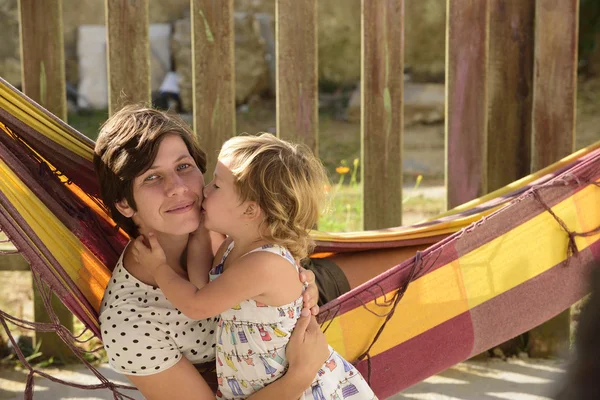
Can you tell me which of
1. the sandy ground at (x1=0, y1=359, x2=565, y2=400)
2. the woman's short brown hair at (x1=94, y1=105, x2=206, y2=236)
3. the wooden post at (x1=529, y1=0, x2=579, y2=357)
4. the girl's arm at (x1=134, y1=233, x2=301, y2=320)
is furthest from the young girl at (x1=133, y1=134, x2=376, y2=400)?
the wooden post at (x1=529, y1=0, x2=579, y2=357)

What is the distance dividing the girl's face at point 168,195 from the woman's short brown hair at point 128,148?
2cm

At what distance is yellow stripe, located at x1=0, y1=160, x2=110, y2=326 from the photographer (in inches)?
71.3

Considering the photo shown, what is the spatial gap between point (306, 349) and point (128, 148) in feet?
1.88

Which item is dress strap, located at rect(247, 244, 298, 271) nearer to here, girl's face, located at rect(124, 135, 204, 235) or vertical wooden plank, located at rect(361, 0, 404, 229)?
girl's face, located at rect(124, 135, 204, 235)

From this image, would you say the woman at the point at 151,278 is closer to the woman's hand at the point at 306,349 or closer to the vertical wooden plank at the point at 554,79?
the woman's hand at the point at 306,349

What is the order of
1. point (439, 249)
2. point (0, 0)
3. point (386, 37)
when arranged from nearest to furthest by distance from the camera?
1. point (439, 249)
2. point (386, 37)
3. point (0, 0)

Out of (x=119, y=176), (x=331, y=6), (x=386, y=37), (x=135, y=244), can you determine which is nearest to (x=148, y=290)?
(x=135, y=244)

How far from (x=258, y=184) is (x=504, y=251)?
2.28 feet

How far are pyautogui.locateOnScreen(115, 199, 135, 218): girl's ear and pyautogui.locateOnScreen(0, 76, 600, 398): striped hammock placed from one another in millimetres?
116

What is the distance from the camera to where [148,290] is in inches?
72.6

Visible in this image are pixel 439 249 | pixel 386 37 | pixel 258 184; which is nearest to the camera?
pixel 258 184

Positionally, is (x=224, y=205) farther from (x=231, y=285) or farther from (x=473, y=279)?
(x=473, y=279)

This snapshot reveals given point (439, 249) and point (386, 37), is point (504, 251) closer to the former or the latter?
point (439, 249)

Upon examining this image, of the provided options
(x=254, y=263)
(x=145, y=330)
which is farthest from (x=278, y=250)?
(x=145, y=330)
